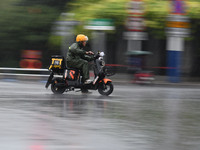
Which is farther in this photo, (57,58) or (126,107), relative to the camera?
(57,58)

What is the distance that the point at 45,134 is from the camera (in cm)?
754

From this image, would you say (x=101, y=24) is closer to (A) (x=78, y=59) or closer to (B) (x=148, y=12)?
(B) (x=148, y=12)

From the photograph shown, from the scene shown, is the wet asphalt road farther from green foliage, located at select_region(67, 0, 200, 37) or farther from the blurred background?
green foliage, located at select_region(67, 0, 200, 37)

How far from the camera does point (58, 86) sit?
46.8ft

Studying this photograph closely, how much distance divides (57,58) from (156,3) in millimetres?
8327

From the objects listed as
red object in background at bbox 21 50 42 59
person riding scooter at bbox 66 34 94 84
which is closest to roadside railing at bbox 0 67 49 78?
red object in background at bbox 21 50 42 59

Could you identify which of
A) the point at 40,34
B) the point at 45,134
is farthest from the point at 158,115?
the point at 40,34

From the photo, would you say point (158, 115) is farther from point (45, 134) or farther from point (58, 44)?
point (58, 44)

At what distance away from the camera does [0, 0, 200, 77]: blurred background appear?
65.0ft

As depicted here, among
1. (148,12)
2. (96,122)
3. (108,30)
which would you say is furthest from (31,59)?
(96,122)

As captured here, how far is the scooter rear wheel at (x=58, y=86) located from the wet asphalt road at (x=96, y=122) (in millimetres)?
484

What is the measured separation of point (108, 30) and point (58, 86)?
6.96 meters

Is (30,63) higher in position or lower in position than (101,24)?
lower

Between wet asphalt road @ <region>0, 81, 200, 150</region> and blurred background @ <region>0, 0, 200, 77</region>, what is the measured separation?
21.4 feet
